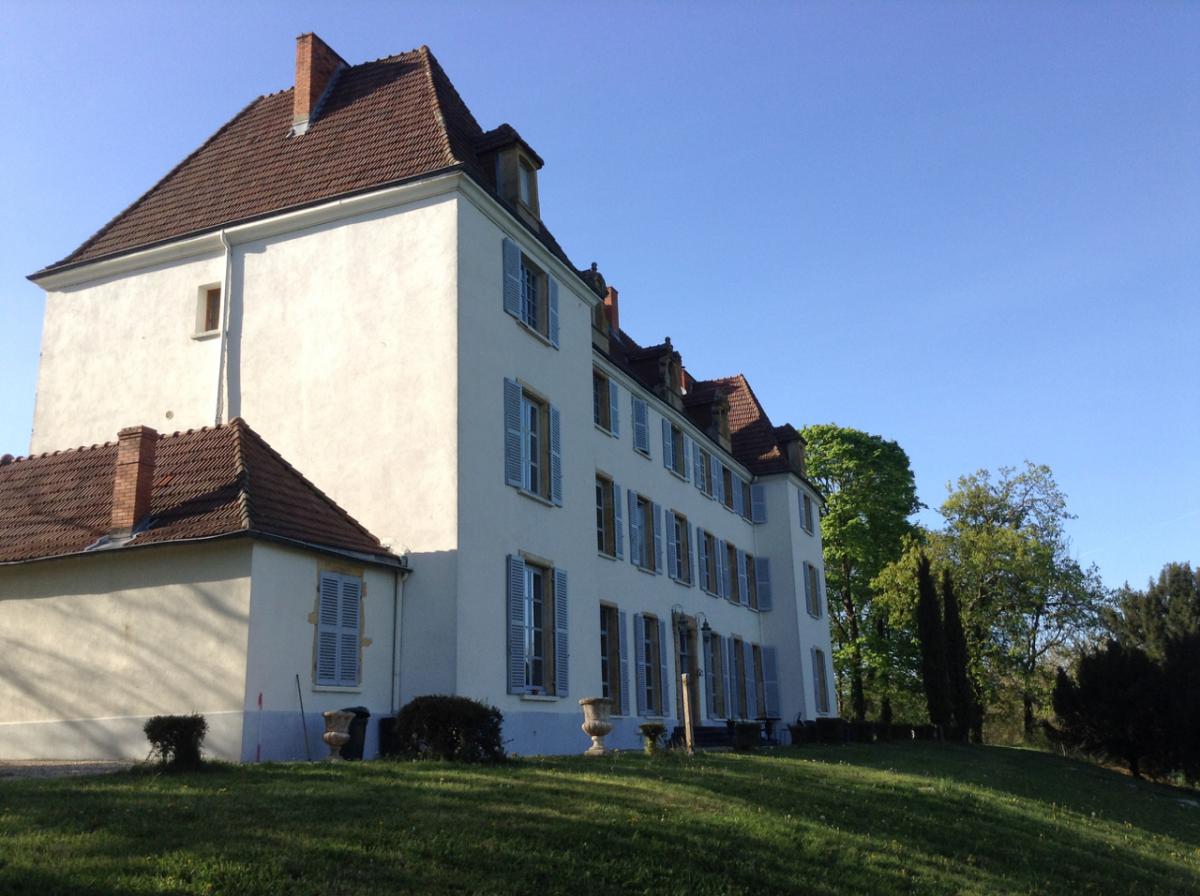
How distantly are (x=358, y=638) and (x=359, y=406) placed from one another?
3696 millimetres

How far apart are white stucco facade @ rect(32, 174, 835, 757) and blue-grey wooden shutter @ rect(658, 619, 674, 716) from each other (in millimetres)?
4945

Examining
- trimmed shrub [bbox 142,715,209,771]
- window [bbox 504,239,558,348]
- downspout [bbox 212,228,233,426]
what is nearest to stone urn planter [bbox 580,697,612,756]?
window [bbox 504,239,558,348]

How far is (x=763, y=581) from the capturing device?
32.7 m

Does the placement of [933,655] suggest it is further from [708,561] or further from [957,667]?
[708,561]

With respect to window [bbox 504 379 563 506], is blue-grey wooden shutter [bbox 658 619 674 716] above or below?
below

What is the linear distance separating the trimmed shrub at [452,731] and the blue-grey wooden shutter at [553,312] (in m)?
8.43

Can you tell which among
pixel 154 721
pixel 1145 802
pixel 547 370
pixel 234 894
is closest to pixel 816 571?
pixel 1145 802

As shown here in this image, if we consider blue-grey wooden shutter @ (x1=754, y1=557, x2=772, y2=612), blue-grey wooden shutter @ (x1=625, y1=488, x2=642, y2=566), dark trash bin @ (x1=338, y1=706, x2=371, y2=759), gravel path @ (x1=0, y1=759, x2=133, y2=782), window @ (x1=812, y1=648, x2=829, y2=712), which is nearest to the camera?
gravel path @ (x1=0, y1=759, x2=133, y2=782)

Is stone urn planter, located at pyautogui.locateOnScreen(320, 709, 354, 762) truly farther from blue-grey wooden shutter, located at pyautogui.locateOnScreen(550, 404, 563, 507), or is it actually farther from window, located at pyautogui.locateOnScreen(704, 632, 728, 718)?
window, located at pyautogui.locateOnScreen(704, 632, 728, 718)

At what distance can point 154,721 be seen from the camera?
10242mm

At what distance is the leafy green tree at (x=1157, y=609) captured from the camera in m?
41.8

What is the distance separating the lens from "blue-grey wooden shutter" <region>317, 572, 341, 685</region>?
1423 centimetres

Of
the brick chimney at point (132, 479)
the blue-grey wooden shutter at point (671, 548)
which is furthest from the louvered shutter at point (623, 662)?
the brick chimney at point (132, 479)

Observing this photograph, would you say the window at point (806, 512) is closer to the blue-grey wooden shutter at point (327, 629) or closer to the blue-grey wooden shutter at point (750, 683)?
the blue-grey wooden shutter at point (750, 683)
